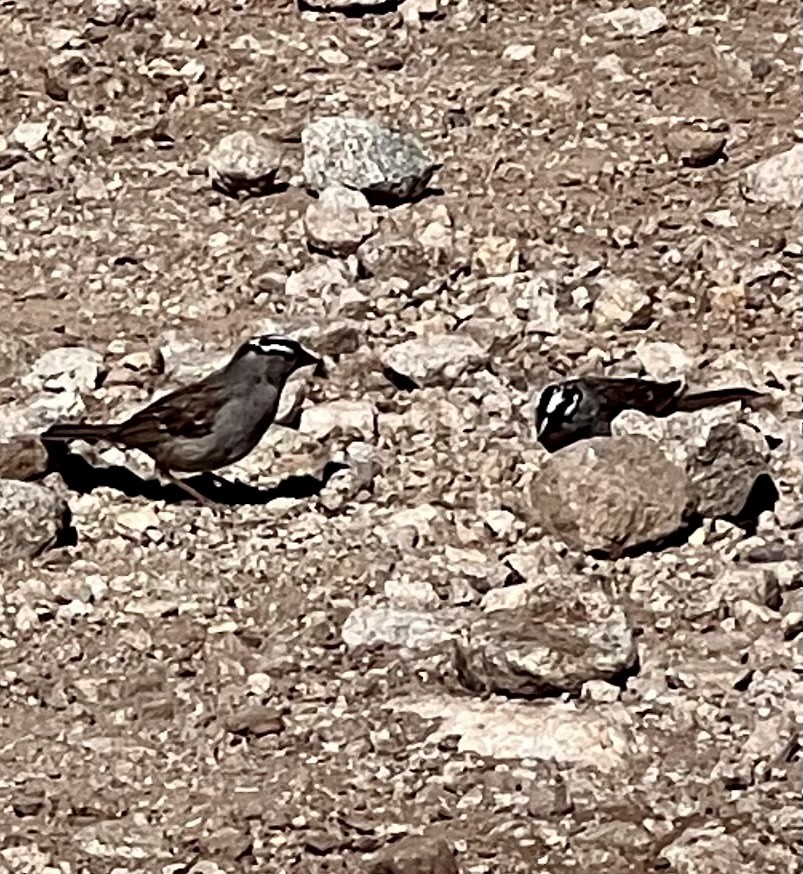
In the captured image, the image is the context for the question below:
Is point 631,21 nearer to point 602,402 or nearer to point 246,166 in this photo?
point 246,166

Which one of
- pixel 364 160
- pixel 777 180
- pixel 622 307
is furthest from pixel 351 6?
pixel 622 307

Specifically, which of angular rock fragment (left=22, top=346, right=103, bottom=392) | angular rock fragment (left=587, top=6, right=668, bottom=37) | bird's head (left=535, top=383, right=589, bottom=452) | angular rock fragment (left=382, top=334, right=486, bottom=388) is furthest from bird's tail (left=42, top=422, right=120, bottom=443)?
angular rock fragment (left=587, top=6, right=668, bottom=37)

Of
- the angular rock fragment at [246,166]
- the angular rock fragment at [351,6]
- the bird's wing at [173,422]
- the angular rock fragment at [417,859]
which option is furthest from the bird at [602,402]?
the angular rock fragment at [351,6]

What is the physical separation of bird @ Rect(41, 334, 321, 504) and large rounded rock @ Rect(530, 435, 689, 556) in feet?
2.08

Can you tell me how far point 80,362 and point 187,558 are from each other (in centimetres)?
71

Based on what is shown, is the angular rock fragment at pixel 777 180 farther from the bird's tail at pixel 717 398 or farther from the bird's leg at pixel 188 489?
the bird's leg at pixel 188 489

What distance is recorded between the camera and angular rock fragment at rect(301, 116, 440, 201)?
19.2 ft

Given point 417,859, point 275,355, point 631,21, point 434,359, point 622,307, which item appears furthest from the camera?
point 631,21

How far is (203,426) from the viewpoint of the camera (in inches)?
202

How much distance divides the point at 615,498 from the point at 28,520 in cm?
111

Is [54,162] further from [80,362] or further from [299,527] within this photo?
[299,527]

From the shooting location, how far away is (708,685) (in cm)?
445

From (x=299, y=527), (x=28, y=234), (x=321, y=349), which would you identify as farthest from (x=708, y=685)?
(x=28, y=234)

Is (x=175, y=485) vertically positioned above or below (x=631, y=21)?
below
